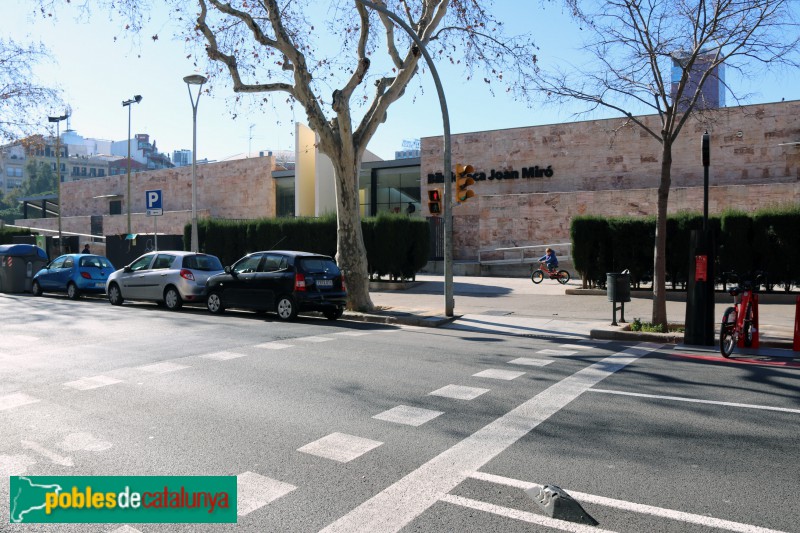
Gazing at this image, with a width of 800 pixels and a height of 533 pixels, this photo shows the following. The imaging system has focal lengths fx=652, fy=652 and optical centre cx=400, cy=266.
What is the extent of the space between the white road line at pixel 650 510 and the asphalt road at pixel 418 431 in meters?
0.02

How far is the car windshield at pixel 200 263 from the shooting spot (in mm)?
16995

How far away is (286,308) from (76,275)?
385 inches

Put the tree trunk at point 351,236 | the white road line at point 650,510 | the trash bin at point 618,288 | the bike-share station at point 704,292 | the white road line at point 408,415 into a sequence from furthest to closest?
the tree trunk at point 351,236, the trash bin at point 618,288, the bike-share station at point 704,292, the white road line at point 408,415, the white road line at point 650,510

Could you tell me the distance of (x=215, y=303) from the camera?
15773 mm

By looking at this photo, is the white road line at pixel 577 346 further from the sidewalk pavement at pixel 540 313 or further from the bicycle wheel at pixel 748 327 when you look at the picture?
the bicycle wheel at pixel 748 327

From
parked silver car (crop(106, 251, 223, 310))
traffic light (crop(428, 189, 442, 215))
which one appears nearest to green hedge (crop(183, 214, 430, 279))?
parked silver car (crop(106, 251, 223, 310))

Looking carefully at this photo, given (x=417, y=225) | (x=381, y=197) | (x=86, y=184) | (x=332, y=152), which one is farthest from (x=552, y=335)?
(x=86, y=184)

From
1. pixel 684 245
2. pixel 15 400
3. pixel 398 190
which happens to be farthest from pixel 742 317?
pixel 398 190

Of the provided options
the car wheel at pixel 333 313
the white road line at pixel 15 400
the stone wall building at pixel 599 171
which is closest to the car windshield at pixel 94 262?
the car wheel at pixel 333 313

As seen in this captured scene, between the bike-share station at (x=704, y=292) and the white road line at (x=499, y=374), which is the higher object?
the bike-share station at (x=704, y=292)

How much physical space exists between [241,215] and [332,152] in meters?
29.5

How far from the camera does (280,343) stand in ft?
35.9

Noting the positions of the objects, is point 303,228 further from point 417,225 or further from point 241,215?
point 241,215

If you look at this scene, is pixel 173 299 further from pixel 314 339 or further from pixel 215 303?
pixel 314 339
